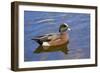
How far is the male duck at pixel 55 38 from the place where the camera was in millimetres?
1782

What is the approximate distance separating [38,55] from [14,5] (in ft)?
1.39

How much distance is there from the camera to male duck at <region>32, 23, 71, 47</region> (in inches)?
70.2

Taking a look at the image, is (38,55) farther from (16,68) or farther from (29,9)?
(29,9)

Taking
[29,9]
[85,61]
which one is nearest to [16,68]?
[29,9]

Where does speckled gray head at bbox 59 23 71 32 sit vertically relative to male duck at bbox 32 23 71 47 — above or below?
above

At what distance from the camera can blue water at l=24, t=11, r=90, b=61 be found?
5.70 ft

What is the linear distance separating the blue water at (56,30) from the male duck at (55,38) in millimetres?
28

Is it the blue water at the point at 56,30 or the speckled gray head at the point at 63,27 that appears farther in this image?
the speckled gray head at the point at 63,27

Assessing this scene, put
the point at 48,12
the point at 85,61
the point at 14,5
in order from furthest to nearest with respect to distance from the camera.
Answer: the point at 85,61, the point at 48,12, the point at 14,5

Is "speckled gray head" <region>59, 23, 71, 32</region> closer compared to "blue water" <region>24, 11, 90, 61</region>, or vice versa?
"blue water" <region>24, 11, 90, 61</region>

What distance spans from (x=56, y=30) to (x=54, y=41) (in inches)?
3.5

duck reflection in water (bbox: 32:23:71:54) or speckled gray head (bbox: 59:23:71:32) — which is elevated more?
speckled gray head (bbox: 59:23:71:32)

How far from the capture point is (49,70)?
182cm

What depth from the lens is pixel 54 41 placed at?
5.98 feet
